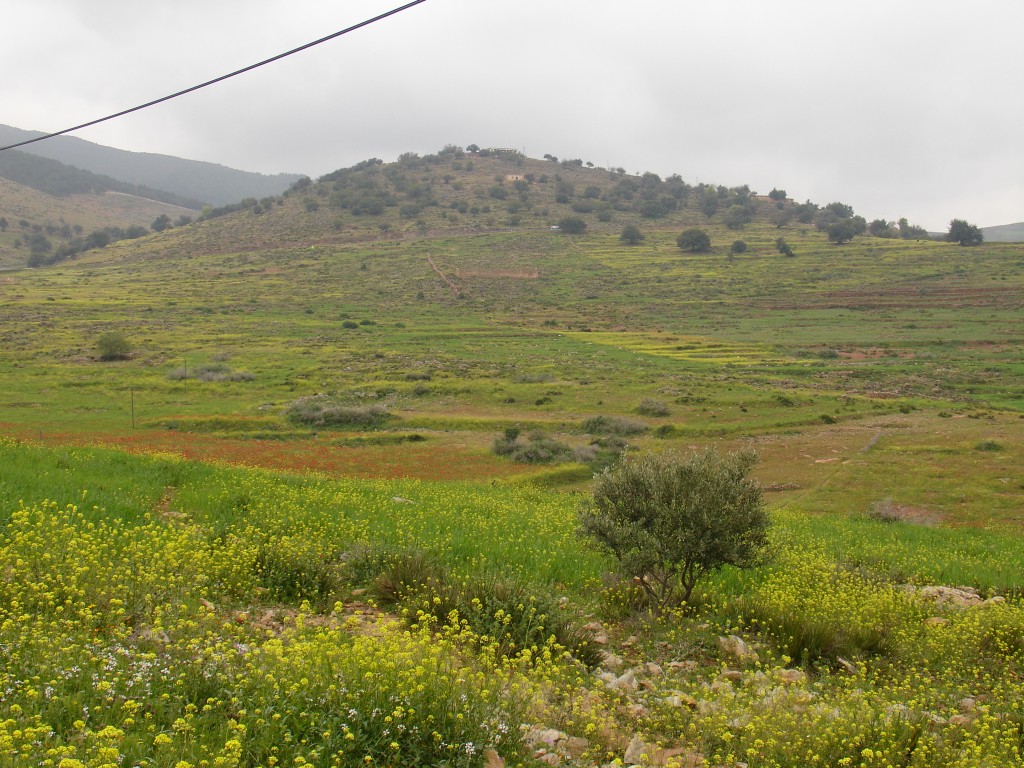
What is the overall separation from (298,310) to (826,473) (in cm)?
7793

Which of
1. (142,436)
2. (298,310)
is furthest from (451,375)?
(298,310)

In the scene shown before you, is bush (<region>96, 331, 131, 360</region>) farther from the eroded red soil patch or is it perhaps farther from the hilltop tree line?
the hilltop tree line

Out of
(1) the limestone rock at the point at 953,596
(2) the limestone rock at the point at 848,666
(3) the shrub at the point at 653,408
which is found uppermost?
(2) the limestone rock at the point at 848,666

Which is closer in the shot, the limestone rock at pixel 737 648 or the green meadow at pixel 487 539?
the green meadow at pixel 487 539

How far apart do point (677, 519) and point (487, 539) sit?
3.78 meters

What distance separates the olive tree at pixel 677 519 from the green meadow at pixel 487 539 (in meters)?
0.53

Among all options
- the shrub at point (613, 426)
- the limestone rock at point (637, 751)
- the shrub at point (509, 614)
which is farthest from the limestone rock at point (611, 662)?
the shrub at point (613, 426)

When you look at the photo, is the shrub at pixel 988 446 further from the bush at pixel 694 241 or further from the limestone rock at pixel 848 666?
the bush at pixel 694 241

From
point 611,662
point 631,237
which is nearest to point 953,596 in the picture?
point 611,662

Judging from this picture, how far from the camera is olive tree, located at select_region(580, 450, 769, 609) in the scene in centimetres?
951

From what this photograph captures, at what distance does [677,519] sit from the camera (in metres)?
9.59

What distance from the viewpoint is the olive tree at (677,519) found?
951cm

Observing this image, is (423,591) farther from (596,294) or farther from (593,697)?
(596,294)

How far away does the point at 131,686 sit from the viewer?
4777mm
